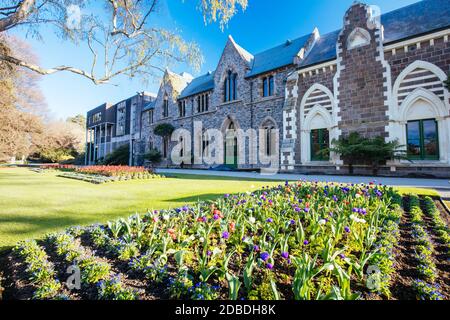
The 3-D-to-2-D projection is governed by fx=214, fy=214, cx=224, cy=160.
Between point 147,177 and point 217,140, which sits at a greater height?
point 217,140

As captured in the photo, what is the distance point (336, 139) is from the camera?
12.9m

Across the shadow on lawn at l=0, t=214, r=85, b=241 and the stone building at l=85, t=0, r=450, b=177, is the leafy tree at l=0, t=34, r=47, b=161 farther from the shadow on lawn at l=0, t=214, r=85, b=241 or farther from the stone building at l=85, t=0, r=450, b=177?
the shadow on lawn at l=0, t=214, r=85, b=241

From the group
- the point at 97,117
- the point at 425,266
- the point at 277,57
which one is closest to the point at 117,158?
the point at 97,117

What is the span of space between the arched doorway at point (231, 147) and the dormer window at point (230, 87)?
96.1 inches

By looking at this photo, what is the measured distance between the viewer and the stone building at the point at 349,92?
1052 centimetres

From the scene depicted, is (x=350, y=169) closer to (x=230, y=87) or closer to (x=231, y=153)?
(x=231, y=153)

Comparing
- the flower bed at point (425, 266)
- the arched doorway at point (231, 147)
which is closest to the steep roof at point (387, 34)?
the arched doorway at point (231, 147)

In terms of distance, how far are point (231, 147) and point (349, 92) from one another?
10.6 meters

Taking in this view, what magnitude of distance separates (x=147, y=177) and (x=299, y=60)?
13.3 m

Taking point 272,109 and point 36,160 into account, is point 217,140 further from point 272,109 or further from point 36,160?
point 36,160

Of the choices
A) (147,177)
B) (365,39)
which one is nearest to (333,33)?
(365,39)

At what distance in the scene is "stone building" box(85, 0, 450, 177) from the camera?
34.5 ft

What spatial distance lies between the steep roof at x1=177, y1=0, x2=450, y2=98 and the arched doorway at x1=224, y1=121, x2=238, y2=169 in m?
5.10

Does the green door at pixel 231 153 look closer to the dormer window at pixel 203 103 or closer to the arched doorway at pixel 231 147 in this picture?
the arched doorway at pixel 231 147
